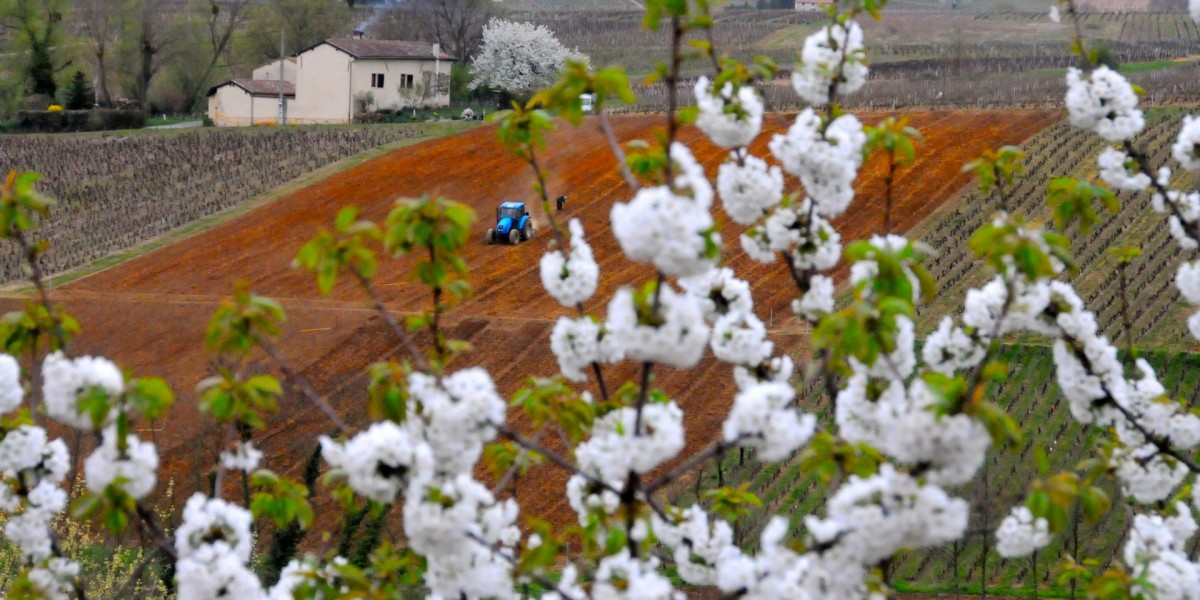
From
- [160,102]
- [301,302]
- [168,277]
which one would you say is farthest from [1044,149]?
[160,102]

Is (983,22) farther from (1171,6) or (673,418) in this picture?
(673,418)

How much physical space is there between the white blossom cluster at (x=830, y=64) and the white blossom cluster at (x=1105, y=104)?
→ 1086mm

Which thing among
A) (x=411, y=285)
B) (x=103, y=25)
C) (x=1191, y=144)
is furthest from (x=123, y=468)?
(x=103, y=25)

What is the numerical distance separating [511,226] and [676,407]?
26.9 meters

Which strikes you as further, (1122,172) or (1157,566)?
(1122,172)

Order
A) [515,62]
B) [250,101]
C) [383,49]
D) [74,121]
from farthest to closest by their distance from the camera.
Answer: [515,62], [383,49], [250,101], [74,121]

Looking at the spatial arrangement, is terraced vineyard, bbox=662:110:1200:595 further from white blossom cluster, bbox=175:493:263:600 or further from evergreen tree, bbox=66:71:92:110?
evergreen tree, bbox=66:71:92:110

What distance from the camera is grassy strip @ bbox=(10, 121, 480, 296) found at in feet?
104

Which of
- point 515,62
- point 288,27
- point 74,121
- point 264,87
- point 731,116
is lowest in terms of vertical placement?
point 74,121

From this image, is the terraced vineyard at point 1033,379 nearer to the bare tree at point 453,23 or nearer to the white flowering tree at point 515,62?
the white flowering tree at point 515,62

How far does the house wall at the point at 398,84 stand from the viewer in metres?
52.8

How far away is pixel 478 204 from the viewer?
35.7 meters

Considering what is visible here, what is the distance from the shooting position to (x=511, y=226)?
32062 millimetres

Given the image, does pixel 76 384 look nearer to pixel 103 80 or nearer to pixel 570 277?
pixel 570 277
